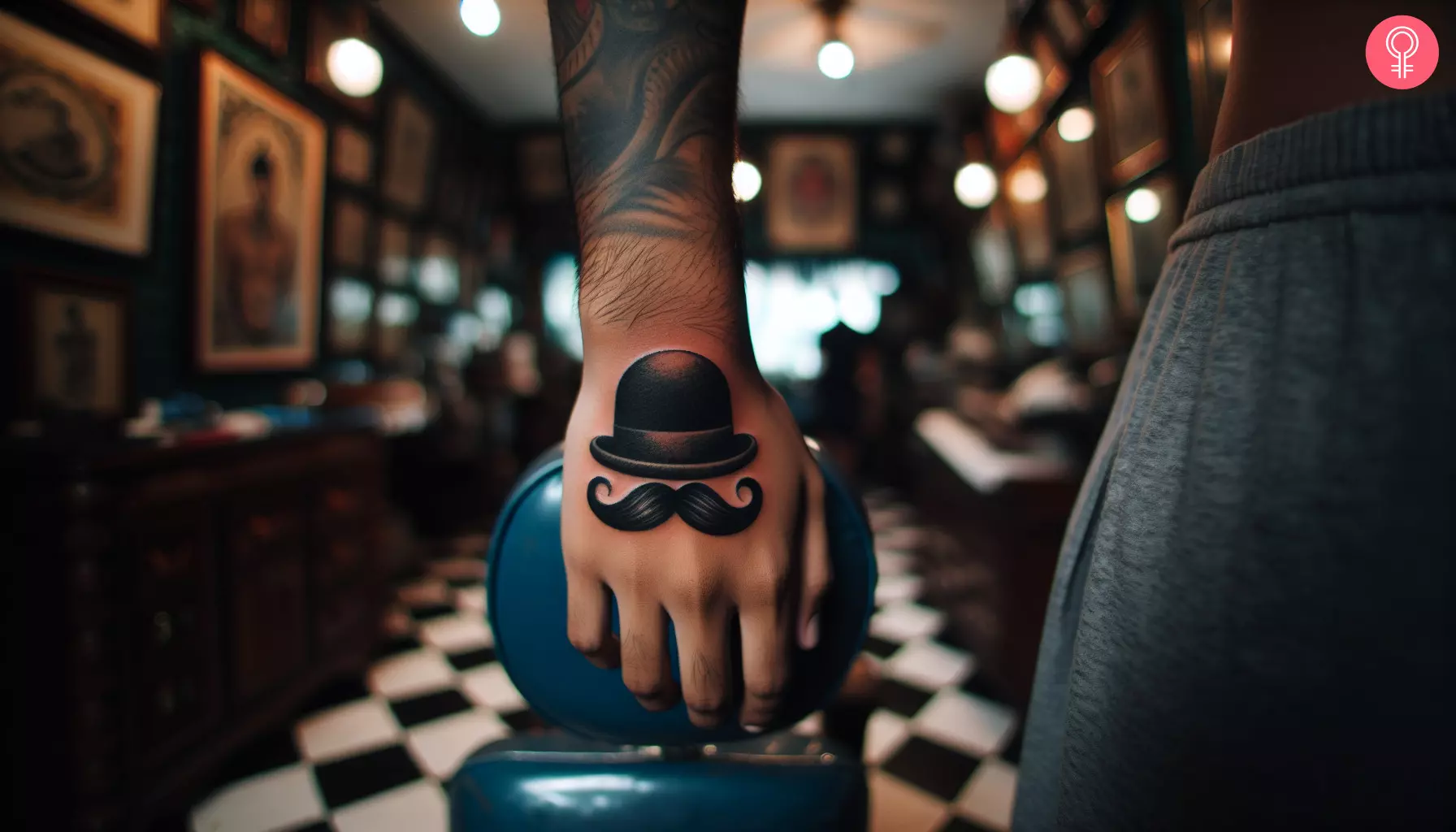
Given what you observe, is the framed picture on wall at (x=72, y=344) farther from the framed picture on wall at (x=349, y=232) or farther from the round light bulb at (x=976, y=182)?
the round light bulb at (x=976, y=182)

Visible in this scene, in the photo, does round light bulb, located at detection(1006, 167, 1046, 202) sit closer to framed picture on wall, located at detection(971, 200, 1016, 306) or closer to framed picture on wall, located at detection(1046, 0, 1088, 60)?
framed picture on wall, located at detection(971, 200, 1016, 306)

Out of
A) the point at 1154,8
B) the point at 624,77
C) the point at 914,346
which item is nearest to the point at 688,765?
the point at 624,77

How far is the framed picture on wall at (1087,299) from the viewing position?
11.6ft

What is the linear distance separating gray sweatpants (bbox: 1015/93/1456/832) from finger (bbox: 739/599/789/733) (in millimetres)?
236

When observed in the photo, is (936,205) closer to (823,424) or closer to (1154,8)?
(823,424)

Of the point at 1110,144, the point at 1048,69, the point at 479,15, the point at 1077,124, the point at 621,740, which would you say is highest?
the point at 1048,69

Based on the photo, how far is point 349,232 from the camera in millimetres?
4160

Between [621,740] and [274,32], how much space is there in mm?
4247

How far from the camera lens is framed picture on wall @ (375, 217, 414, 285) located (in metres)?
4.67

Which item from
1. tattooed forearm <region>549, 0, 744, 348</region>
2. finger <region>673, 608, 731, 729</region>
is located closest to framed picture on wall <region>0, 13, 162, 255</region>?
tattooed forearm <region>549, 0, 744, 348</region>

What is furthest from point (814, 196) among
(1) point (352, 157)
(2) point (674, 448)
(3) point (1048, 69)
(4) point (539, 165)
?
(2) point (674, 448)

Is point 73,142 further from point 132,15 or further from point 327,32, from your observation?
point 327,32

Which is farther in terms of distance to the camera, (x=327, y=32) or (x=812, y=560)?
(x=327, y=32)

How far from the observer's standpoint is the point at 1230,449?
39cm
